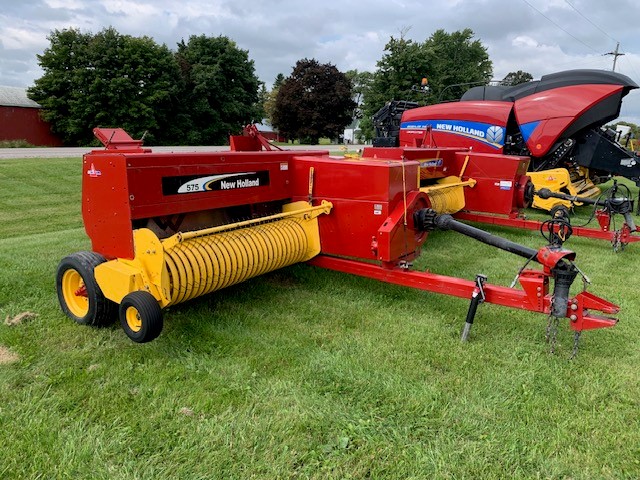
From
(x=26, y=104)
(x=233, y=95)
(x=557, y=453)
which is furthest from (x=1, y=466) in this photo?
(x=233, y=95)

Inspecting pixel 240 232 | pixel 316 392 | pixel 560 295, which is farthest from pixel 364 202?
pixel 316 392

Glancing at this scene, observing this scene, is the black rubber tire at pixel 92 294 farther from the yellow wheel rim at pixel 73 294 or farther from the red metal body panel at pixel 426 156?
the red metal body panel at pixel 426 156

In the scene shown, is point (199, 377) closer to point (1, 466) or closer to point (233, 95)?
point (1, 466)

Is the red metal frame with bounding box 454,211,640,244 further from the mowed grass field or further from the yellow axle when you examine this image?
the yellow axle

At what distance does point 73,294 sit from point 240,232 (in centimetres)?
137

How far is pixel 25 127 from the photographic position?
107 ft

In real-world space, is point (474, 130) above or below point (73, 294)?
above

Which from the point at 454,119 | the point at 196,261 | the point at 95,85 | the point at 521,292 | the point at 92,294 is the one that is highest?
the point at 95,85

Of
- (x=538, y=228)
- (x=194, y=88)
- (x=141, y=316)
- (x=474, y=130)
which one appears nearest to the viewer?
(x=141, y=316)

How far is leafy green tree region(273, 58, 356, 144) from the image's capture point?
46.6 meters

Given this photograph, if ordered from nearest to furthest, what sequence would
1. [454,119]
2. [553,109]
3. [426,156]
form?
1. [426,156]
2. [553,109]
3. [454,119]

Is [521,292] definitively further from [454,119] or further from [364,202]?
[454,119]

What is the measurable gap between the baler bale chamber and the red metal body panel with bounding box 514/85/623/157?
5.21 meters

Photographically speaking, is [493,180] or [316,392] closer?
[316,392]
